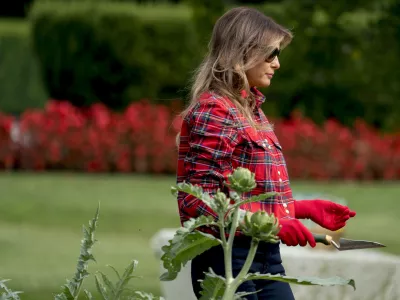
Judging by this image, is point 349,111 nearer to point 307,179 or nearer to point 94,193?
point 307,179

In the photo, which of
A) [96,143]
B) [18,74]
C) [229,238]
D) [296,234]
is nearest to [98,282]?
[229,238]

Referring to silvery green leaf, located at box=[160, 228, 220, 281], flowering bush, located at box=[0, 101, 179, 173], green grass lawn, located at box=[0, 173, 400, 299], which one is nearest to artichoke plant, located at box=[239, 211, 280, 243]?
silvery green leaf, located at box=[160, 228, 220, 281]

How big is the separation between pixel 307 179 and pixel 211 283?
11965 mm

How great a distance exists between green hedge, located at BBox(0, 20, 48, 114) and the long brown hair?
48.8 feet

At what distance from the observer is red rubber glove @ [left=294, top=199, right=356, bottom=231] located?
3.16 metres

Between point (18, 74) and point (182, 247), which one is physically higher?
point (182, 247)

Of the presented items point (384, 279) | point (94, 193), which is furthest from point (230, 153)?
point (94, 193)

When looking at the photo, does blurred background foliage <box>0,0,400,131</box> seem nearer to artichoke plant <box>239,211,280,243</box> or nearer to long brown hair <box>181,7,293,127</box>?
long brown hair <box>181,7,293,127</box>

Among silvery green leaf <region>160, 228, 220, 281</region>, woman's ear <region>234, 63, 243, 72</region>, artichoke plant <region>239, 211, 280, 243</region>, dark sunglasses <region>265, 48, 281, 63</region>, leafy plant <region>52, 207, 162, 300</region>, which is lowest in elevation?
leafy plant <region>52, 207, 162, 300</region>

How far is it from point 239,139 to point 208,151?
0.39 feet

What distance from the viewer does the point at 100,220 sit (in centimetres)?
1055

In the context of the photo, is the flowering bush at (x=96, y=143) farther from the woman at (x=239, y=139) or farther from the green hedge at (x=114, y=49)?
the woman at (x=239, y=139)

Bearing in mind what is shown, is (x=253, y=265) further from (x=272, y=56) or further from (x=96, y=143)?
(x=96, y=143)

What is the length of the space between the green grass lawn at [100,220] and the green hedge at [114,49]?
273cm
